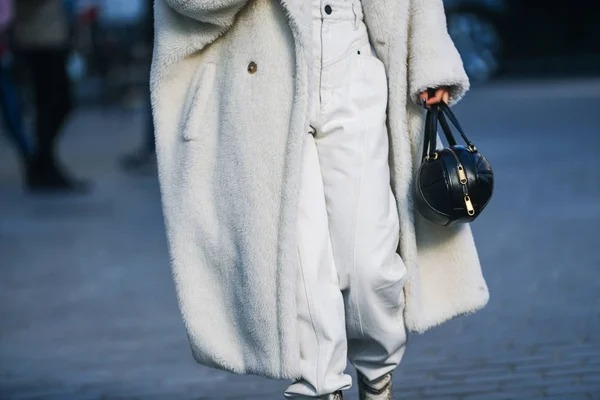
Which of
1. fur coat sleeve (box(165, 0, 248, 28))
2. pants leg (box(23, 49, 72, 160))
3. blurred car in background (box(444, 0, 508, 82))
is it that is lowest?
blurred car in background (box(444, 0, 508, 82))

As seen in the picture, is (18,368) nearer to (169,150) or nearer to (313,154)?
(169,150)

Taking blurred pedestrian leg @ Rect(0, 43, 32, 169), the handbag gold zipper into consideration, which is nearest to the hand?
the handbag gold zipper

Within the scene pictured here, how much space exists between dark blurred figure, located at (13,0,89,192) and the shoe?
7208mm

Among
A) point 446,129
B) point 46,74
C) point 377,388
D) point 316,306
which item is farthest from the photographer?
point 46,74

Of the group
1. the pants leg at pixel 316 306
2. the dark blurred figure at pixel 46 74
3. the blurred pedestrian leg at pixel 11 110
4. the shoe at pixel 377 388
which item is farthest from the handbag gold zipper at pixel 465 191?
the blurred pedestrian leg at pixel 11 110

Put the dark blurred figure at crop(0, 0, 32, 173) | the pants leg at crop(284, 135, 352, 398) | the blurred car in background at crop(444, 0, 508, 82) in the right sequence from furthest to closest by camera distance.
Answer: the blurred car in background at crop(444, 0, 508, 82) → the dark blurred figure at crop(0, 0, 32, 173) → the pants leg at crop(284, 135, 352, 398)

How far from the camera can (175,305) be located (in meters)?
6.43

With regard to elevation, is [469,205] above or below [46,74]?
above

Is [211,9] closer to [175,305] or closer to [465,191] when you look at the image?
[465,191]

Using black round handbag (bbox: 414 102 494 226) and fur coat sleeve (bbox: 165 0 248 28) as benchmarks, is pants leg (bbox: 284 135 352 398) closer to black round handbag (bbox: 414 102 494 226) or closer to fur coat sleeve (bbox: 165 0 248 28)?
black round handbag (bbox: 414 102 494 226)

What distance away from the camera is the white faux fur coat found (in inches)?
135

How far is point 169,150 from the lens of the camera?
145 inches

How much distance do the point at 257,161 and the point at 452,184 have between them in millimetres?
533

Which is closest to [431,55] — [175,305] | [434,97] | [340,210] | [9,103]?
[434,97]
